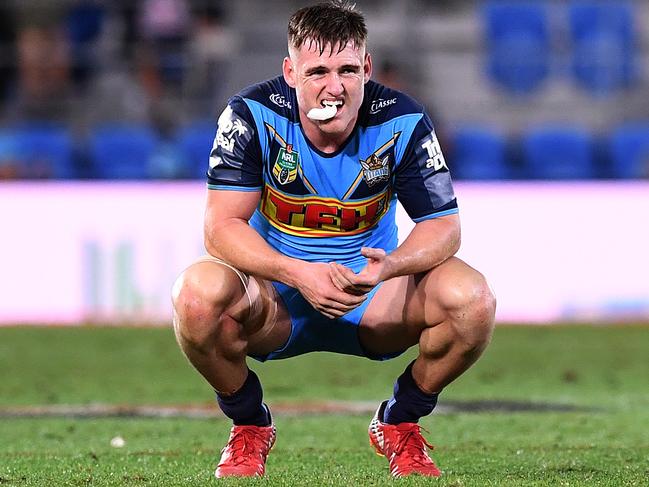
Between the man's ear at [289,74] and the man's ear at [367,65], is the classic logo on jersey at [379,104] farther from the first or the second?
the man's ear at [289,74]

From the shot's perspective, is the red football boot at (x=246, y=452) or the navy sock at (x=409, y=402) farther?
the navy sock at (x=409, y=402)

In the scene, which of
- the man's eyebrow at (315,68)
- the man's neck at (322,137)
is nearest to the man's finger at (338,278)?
the man's neck at (322,137)

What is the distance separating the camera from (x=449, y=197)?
17.0ft

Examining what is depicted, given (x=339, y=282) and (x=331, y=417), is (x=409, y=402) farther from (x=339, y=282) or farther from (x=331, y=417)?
(x=331, y=417)

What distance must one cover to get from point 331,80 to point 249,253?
0.72m

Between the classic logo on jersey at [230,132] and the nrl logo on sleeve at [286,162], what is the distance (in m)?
0.15

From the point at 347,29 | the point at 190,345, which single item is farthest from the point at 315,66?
the point at 190,345

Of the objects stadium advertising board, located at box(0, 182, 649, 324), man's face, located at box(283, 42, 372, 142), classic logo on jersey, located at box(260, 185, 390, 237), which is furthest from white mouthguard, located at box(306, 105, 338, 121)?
stadium advertising board, located at box(0, 182, 649, 324)

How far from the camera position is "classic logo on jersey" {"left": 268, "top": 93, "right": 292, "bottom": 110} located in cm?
523

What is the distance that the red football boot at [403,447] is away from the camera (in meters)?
5.03

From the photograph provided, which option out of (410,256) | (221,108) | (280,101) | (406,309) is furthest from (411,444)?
(221,108)

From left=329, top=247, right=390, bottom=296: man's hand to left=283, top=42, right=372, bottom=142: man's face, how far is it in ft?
1.87

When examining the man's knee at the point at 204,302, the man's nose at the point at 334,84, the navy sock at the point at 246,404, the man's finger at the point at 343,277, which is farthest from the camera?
the navy sock at the point at 246,404

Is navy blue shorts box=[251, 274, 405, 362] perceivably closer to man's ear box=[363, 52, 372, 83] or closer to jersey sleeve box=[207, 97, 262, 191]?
jersey sleeve box=[207, 97, 262, 191]
